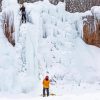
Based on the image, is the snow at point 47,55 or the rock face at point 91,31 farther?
the rock face at point 91,31

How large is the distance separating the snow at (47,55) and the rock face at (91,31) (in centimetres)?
34

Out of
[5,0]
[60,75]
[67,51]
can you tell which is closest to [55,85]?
[60,75]

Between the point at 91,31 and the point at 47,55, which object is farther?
the point at 91,31

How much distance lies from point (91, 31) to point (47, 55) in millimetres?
3968

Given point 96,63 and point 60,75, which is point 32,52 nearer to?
point 60,75

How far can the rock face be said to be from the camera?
30.8 metres

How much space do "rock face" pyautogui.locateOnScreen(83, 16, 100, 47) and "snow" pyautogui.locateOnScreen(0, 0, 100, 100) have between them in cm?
34

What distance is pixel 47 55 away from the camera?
2889cm

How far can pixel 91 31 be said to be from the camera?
1215 inches

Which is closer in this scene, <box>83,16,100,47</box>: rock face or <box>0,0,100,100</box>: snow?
<box>0,0,100,100</box>: snow

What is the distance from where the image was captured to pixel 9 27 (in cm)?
2989

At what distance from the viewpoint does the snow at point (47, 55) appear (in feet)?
89.4

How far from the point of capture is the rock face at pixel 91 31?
30.8 metres

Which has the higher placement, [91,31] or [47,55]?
[91,31]
